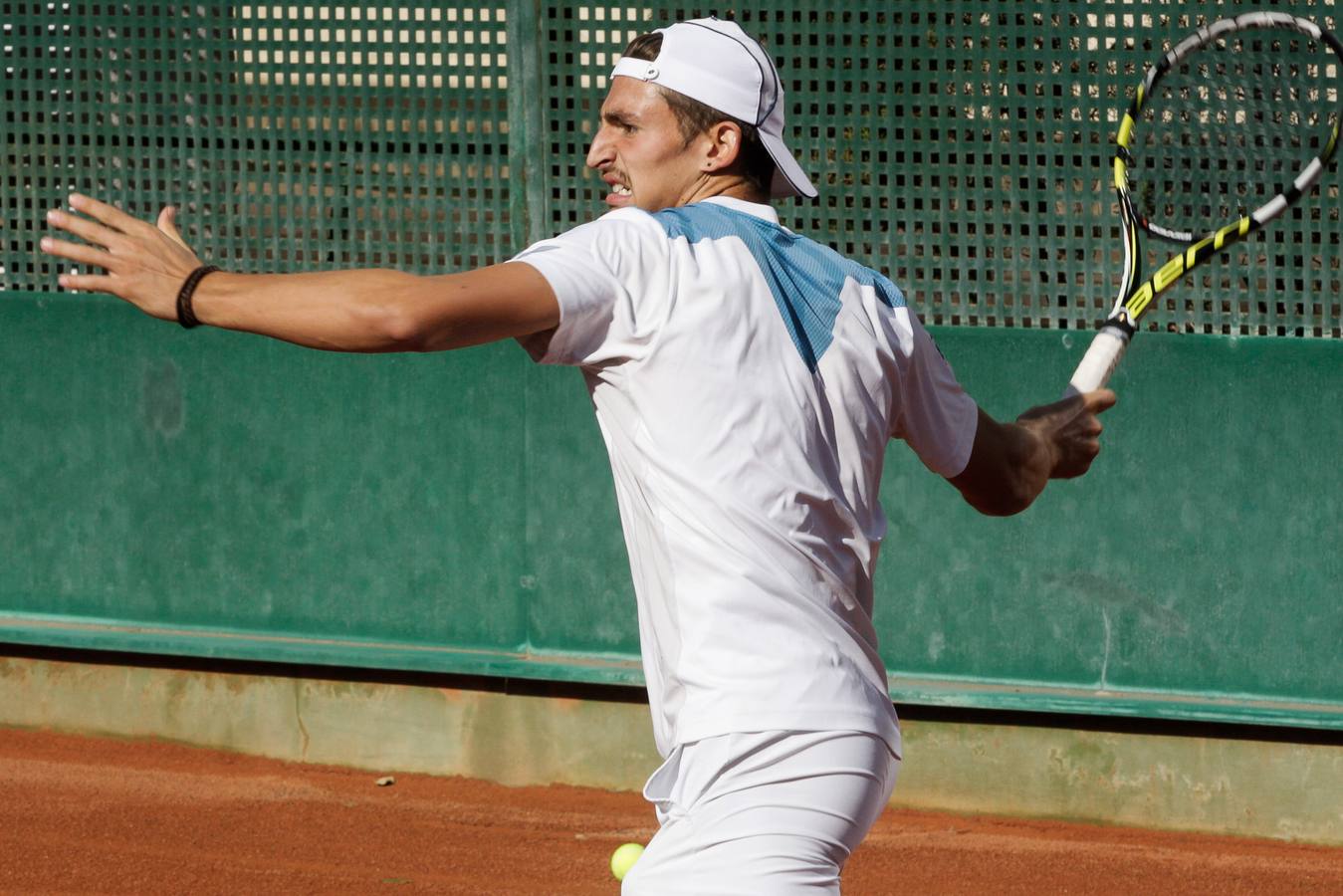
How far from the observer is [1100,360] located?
12.2 feet

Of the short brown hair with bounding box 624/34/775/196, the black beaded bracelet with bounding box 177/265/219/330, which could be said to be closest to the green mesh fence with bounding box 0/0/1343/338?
the short brown hair with bounding box 624/34/775/196

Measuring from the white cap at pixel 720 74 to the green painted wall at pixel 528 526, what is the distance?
3.12m

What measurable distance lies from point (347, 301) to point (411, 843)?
3.81 meters

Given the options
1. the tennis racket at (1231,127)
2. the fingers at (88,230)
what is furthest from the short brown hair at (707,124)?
the tennis racket at (1231,127)

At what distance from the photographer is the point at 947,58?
232 inches

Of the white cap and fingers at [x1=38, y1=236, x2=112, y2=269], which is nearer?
fingers at [x1=38, y1=236, x2=112, y2=269]

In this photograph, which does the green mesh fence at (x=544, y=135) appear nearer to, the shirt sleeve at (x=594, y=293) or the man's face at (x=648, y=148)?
the man's face at (x=648, y=148)

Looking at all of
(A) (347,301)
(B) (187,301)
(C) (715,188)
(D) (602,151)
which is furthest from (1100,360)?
(B) (187,301)

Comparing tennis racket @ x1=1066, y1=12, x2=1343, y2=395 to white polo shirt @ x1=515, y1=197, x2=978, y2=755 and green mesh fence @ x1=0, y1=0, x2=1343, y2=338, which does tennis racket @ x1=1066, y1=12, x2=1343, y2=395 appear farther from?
white polo shirt @ x1=515, y1=197, x2=978, y2=755

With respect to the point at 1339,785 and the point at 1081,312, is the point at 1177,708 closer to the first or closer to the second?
the point at 1339,785

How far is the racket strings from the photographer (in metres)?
5.47

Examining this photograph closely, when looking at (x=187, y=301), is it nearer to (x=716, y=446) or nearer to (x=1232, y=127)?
(x=716, y=446)

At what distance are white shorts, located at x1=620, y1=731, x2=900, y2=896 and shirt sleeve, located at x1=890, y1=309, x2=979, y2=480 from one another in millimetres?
608

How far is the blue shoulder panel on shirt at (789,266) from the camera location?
9.00 ft
